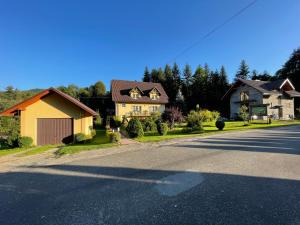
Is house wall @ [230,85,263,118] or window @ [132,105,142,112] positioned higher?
house wall @ [230,85,263,118]

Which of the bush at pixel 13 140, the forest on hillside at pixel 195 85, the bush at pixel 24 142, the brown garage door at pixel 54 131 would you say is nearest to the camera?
the bush at pixel 24 142

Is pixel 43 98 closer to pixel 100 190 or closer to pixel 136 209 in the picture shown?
pixel 100 190

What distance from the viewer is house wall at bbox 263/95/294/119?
112 ft

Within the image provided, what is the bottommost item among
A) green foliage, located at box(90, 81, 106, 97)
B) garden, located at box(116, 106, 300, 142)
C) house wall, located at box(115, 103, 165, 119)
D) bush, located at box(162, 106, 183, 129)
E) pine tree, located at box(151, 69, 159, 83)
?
garden, located at box(116, 106, 300, 142)

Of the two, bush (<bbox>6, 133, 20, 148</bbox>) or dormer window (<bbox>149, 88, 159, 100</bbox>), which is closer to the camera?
bush (<bbox>6, 133, 20, 148</bbox>)

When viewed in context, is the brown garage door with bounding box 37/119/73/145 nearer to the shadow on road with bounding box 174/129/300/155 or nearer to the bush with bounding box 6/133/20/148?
the bush with bounding box 6/133/20/148

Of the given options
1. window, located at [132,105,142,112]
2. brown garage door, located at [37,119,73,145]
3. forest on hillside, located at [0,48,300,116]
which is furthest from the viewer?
forest on hillside, located at [0,48,300,116]

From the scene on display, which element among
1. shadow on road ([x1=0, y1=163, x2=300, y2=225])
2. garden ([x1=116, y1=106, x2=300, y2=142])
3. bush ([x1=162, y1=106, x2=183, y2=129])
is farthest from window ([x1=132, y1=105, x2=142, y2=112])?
shadow on road ([x1=0, y1=163, x2=300, y2=225])

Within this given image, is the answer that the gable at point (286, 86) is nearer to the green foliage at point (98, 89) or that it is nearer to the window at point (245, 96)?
the window at point (245, 96)

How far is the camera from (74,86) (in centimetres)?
6353

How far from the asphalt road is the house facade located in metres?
30.6

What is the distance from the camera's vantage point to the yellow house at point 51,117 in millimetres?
14016

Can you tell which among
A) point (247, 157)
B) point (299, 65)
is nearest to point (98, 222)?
point (247, 157)

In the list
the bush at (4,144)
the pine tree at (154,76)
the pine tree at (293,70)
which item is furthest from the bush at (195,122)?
the pine tree at (293,70)
